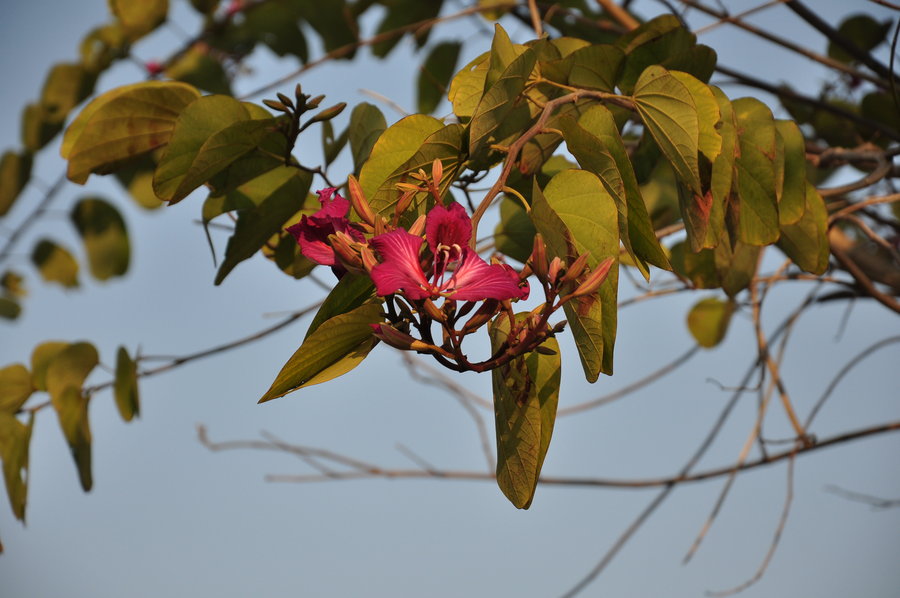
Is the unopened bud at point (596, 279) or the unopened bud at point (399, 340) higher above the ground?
the unopened bud at point (399, 340)

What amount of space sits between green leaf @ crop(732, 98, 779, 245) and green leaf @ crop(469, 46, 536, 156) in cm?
23

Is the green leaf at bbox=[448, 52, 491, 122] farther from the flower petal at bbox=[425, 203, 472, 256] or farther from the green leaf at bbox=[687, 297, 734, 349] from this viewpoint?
the green leaf at bbox=[687, 297, 734, 349]

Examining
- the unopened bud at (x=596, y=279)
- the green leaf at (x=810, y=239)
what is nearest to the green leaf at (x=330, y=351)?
the unopened bud at (x=596, y=279)

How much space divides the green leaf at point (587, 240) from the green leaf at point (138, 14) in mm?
1130

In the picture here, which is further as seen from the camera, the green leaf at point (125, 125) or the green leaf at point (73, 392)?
the green leaf at point (73, 392)

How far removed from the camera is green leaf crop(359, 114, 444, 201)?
1.66 ft

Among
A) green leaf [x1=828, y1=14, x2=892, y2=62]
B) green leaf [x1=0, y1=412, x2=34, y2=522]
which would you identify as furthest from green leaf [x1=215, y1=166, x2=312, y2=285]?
green leaf [x1=828, y1=14, x2=892, y2=62]

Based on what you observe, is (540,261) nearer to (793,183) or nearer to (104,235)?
(793,183)

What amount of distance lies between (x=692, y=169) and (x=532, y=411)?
0.18 meters

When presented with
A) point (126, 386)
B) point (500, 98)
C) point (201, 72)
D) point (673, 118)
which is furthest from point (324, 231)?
point (201, 72)

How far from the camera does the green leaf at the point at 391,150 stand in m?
0.51

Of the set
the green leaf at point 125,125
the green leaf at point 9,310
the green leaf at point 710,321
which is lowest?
the green leaf at point 710,321

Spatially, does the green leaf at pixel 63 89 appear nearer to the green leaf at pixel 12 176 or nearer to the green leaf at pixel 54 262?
the green leaf at pixel 12 176

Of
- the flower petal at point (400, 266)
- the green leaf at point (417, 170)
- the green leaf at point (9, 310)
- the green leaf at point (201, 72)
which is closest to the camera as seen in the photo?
the flower petal at point (400, 266)
